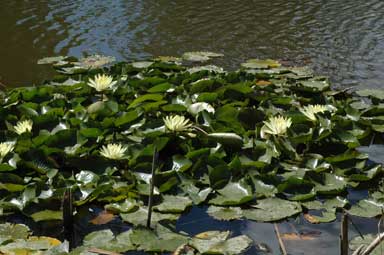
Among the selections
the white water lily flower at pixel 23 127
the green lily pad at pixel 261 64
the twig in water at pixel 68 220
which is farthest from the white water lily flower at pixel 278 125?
the green lily pad at pixel 261 64

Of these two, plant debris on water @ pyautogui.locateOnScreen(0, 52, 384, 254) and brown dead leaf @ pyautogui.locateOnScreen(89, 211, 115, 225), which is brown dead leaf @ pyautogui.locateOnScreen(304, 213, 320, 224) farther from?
brown dead leaf @ pyautogui.locateOnScreen(89, 211, 115, 225)

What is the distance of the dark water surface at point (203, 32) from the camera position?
19.0 feet

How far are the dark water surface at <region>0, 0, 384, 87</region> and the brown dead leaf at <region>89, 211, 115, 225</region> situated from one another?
261 centimetres

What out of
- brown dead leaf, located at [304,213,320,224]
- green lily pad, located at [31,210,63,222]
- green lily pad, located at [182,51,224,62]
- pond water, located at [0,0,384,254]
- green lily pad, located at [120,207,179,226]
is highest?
green lily pad, located at [31,210,63,222]

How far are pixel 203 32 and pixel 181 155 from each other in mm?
3927

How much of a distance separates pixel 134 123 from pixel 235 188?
0.88 meters

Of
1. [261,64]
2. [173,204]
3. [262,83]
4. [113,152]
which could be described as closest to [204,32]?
[261,64]

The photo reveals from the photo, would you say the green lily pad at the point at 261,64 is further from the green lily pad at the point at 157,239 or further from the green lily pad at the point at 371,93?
the green lily pad at the point at 157,239

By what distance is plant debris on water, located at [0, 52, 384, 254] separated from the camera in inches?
116

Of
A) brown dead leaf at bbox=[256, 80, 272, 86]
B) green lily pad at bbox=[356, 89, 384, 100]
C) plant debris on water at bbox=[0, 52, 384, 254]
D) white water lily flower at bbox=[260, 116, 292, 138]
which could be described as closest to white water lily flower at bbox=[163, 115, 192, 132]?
plant debris on water at bbox=[0, 52, 384, 254]

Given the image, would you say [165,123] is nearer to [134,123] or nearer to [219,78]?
[134,123]

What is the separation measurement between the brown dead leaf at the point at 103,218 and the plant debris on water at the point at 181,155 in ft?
0.10

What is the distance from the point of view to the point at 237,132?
3562mm

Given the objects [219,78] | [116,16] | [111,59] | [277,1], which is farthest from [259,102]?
[277,1]
